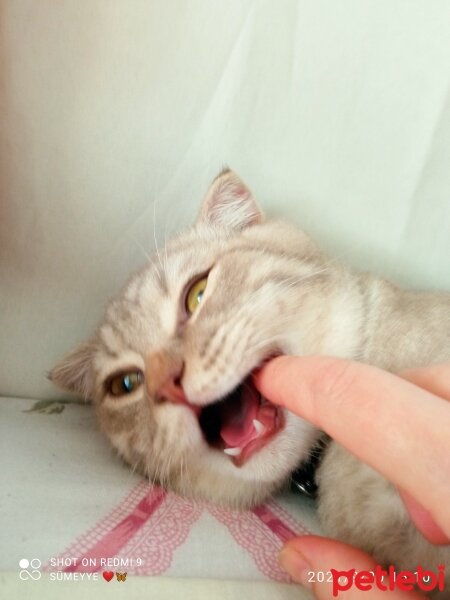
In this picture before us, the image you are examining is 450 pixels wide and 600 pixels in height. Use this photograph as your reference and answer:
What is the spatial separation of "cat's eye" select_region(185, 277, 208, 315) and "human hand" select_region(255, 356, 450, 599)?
371 mm

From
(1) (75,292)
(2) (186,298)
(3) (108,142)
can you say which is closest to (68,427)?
(1) (75,292)

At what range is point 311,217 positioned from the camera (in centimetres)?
147

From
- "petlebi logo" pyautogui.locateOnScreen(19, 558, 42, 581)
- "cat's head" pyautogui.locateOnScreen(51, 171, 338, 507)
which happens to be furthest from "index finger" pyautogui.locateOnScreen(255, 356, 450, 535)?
"petlebi logo" pyautogui.locateOnScreen(19, 558, 42, 581)

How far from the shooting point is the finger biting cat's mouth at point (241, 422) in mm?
1011

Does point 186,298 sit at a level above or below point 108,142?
below

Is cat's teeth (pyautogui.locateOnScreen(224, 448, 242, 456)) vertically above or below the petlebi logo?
above

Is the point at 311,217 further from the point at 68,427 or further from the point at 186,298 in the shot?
the point at 68,427

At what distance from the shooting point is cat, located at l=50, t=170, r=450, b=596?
0.97 m

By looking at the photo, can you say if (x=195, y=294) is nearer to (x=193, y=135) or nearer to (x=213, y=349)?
(x=213, y=349)

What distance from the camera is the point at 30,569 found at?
827mm

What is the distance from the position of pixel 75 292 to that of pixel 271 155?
2.07ft

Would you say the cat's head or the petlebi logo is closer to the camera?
the petlebi logo

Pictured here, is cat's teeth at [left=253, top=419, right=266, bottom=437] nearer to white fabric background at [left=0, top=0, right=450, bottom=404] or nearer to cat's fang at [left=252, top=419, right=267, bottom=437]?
cat's fang at [left=252, top=419, right=267, bottom=437]

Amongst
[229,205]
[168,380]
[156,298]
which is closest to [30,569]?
[168,380]
